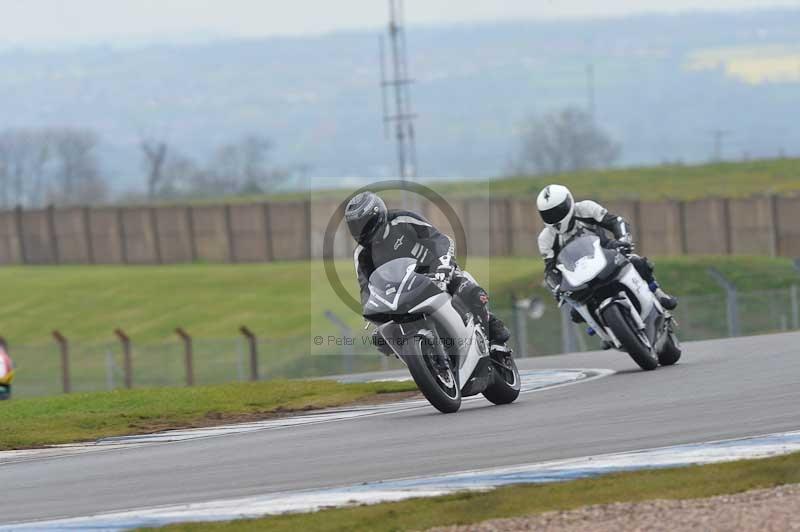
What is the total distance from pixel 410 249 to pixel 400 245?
0.09 metres

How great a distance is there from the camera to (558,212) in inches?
641

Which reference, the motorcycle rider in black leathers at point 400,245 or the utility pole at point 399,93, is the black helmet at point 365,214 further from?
the utility pole at point 399,93

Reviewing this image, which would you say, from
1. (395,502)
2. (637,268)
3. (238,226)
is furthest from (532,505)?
(238,226)

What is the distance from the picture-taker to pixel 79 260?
8794 centimetres

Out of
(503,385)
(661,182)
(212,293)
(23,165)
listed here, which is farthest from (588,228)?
(23,165)

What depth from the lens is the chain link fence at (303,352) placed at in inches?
1227

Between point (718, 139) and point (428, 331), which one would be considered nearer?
point (428, 331)

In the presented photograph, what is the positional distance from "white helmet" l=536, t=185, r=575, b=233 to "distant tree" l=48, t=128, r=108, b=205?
15396 centimetres

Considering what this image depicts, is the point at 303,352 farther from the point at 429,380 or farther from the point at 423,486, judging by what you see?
the point at 423,486

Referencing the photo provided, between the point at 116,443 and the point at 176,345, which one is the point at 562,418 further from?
the point at 176,345

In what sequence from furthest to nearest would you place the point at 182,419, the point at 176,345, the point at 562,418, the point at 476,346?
the point at 176,345, the point at 182,419, the point at 476,346, the point at 562,418

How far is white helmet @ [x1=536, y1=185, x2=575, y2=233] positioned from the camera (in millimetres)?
16250

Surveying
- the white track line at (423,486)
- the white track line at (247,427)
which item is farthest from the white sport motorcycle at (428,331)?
the white track line at (423,486)

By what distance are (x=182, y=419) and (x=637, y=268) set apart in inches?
191
